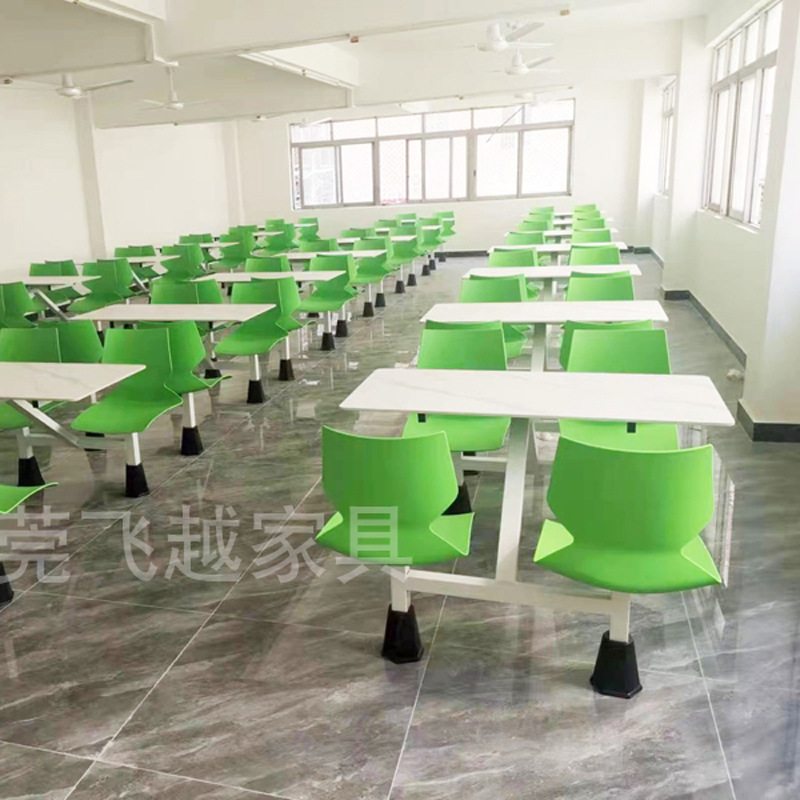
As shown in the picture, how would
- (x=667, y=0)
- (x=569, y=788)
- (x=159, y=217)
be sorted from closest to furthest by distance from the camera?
(x=569, y=788), (x=667, y=0), (x=159, y=217)

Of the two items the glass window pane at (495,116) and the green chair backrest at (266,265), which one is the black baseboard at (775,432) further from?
the glass window pane at (495,116)

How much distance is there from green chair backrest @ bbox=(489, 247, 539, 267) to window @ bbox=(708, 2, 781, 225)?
1.70 m

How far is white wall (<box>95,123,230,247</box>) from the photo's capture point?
10.8m

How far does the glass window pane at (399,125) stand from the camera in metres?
14.0

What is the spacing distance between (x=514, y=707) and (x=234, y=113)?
976 cm

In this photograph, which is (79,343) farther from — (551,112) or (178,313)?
(551,112)

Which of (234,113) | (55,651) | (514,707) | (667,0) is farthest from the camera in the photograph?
(234,113)

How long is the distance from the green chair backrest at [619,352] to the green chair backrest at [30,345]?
2.58 meters

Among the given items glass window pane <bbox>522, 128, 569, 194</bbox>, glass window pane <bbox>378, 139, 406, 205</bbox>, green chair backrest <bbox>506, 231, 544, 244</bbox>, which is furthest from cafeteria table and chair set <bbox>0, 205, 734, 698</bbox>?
glass window pane <bbox>378, 139, 406, 205</bbox>

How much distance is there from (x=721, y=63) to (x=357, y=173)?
8172mm

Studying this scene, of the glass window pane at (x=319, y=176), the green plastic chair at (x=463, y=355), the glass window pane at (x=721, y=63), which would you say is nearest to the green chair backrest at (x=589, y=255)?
the glass window pane at (x=721, y=63)

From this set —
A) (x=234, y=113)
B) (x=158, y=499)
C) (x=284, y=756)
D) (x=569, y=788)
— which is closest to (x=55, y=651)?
(x=284, y=756)

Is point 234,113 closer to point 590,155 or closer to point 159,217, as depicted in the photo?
point 159,217

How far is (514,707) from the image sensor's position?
2.15 m
